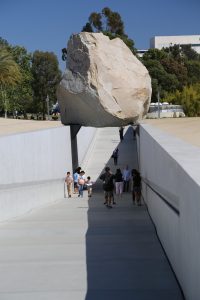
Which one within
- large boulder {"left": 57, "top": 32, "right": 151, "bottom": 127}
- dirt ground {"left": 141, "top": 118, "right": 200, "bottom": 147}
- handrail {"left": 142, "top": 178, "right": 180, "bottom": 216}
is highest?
large boulder {"left": 57, "top": 32, "right": 151, "bottom": 127}

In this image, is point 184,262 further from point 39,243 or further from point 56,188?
point 56,188

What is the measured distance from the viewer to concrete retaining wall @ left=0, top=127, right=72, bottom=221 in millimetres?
12055

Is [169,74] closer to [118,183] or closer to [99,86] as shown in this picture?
[99,86]

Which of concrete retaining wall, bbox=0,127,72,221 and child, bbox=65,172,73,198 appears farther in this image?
child, bbox=65,172,73,198

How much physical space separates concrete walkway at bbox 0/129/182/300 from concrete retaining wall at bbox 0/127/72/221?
23.3 inches

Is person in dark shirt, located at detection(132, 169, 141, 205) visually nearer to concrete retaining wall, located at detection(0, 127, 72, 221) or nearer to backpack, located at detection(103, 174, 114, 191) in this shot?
backpack, located at detection(103, 174, 114, 191)

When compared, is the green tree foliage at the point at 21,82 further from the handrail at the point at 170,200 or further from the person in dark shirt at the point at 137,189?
the handrail at the point at 170,200

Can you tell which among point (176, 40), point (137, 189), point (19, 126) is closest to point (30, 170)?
point (137, 189)

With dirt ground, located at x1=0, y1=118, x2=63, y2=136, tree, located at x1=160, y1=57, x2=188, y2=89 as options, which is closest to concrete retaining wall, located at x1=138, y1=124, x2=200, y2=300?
dirt ground, located at x1=0, y1=118, x2=63, y2=136

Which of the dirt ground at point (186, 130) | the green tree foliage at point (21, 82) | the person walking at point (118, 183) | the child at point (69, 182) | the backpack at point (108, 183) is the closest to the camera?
the backpack at point (108, 183)

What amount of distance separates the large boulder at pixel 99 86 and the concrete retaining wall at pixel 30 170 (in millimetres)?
2072

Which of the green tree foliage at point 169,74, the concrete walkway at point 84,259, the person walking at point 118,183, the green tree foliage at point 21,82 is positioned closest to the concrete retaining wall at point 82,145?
the person walking at point 118,183

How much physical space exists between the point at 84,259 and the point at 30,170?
655cm

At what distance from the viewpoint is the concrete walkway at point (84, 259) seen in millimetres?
6203
